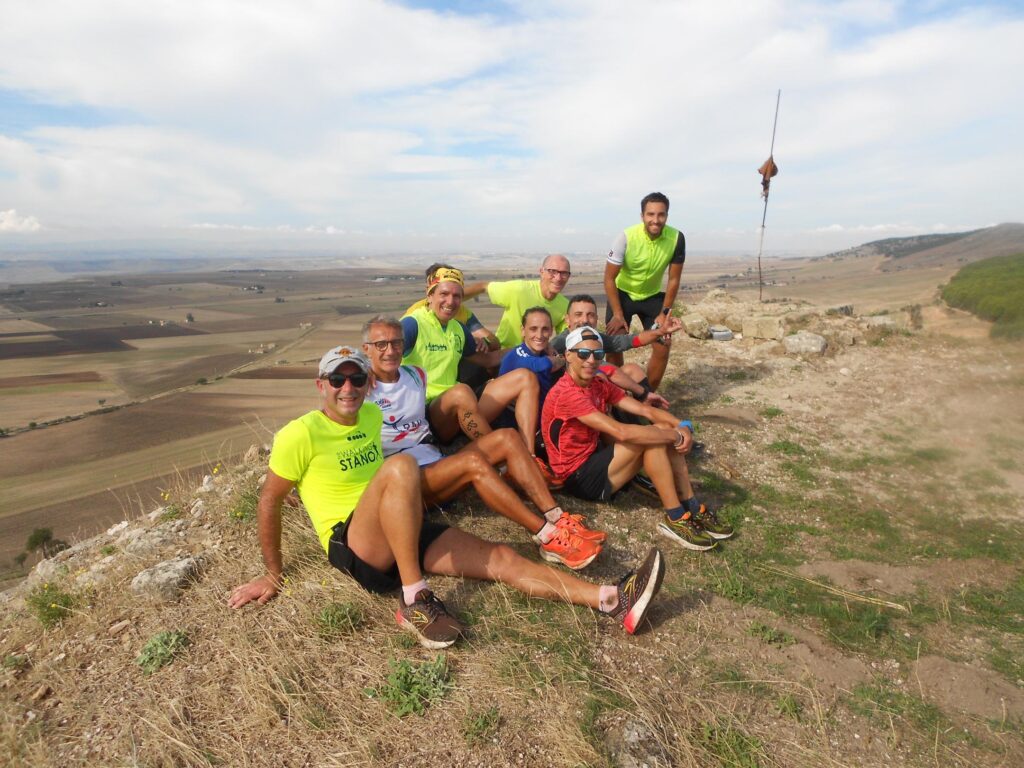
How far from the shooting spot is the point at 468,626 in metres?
3.38

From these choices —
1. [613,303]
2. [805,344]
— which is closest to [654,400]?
[613,303]

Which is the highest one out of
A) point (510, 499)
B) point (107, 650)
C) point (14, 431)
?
point (510, 499)

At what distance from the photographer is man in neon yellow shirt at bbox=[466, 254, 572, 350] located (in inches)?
237

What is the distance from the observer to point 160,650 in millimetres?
3410

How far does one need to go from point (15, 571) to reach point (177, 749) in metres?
20.7

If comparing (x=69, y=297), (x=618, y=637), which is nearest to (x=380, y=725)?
(x=618, y=637)

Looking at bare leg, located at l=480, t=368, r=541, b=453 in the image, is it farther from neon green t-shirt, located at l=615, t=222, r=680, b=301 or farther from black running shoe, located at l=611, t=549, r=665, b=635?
neon green t-shirt, located at l=615, t=222, r=680, b=301

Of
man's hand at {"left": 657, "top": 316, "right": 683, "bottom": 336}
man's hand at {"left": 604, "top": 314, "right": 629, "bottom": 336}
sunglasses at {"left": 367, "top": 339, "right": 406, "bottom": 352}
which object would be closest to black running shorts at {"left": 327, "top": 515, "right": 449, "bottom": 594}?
sunglasses at {"left": 367, "top": 339, "right": 406, "bottom": 352}

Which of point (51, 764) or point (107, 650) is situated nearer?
point (51, 764)

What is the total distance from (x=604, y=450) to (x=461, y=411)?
4.30 feet

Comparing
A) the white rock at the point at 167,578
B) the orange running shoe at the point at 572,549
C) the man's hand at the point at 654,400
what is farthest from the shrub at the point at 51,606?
the man's hand at the point at 654,400

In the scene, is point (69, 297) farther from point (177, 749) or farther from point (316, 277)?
point (177, 749)

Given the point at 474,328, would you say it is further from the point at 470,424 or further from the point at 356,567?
the point at 356,567

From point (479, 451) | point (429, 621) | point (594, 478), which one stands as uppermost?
point (479, 451)
